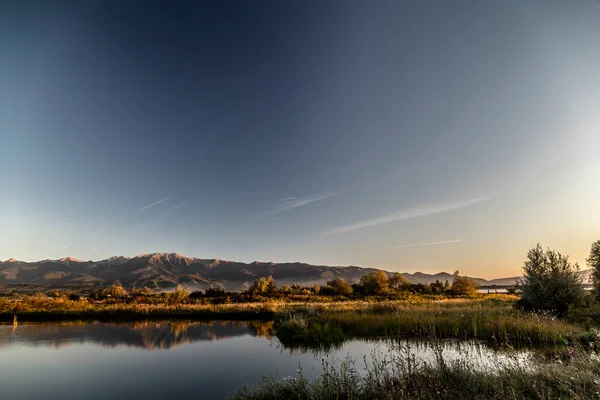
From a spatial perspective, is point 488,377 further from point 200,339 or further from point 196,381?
point 200,339

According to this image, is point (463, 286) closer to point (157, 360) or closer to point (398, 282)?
point (398, 282)

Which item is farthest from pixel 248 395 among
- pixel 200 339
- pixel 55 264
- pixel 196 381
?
pixel 55 264

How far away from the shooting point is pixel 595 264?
17531mm

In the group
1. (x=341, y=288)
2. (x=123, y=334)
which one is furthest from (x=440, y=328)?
(x=341, y=288)

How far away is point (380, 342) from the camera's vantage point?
16.2 m

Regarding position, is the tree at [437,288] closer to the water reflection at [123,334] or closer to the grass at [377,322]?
the grass at [377,322]

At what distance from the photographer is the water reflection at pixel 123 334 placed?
1761cm

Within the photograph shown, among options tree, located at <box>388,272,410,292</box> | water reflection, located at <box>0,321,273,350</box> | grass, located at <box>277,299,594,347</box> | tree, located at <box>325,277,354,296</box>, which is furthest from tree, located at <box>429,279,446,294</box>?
water reflection, located at <box>0,321,273,350</box>

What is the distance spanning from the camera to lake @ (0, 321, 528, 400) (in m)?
10.2

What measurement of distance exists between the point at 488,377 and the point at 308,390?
4055 mm

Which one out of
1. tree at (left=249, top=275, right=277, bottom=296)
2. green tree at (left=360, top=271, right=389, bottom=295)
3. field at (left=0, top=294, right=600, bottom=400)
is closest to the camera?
field at (left=0, top=294, right=600, bottom=400)

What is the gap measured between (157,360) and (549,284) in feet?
74.4

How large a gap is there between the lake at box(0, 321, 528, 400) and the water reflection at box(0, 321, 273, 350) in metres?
0.06

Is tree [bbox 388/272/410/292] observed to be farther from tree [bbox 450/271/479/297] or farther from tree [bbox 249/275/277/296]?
tree [bbox 249/275/277/296]
